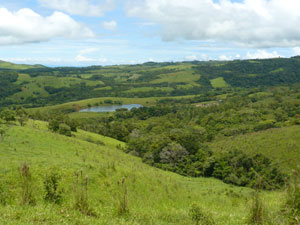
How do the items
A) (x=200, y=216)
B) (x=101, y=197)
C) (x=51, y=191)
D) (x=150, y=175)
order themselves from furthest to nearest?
1. (x=150, y=175)
2. (x=101, y=197)
3. (x=51, y=191)
4. (x=200, y=216)

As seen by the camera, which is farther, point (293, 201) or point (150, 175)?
point (150, 175)

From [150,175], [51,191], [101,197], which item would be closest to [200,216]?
[51,191]

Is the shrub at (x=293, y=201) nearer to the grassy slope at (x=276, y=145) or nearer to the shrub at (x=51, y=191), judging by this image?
the shrub at (x=51, y=191)

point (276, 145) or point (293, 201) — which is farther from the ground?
point (293, 201)

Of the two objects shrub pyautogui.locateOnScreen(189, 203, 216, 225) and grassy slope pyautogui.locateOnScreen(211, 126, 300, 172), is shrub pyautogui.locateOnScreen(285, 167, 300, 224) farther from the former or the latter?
grassy slope pyautogui.locateOnScreen(211, 126, 300, 172)

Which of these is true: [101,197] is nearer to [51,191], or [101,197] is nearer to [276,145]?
[51,191]

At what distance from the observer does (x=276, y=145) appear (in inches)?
2112

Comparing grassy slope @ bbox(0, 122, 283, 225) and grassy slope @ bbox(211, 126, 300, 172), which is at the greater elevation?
grassy slope @ bbox(0, 122, 283, 225)

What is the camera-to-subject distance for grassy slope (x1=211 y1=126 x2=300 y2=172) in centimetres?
4672

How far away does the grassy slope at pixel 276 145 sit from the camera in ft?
153

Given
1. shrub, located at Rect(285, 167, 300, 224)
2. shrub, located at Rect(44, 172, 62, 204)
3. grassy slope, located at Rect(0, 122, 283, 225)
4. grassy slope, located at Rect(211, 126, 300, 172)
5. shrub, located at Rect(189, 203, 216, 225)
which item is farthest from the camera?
grassy slope, located at Rect(211, 126, 300, 172)

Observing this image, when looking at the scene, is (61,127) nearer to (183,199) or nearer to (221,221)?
(183,199)

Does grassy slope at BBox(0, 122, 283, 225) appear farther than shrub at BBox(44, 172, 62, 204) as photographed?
No

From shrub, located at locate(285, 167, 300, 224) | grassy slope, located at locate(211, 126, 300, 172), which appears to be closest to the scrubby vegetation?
shrub, located at locate(285, 167, 300, 224)
